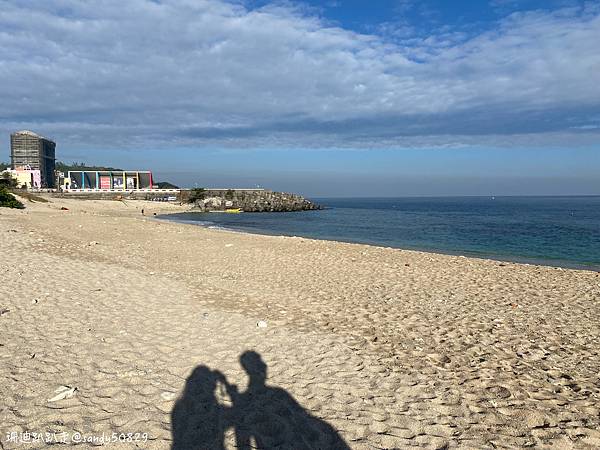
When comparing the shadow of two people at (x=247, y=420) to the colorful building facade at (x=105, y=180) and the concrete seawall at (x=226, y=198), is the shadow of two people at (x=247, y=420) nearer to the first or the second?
the concrete seawall at (x=226, y=198)

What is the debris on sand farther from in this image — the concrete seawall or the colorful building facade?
the colorful building facade

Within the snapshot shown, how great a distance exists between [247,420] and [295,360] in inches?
66.3

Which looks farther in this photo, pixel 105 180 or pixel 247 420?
pixel 105 180

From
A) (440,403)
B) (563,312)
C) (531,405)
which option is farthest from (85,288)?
(563,312)

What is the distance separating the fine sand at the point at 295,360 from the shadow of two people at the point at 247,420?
2 cm

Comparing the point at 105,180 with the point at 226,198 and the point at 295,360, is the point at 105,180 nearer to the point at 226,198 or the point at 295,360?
the point at 226,198

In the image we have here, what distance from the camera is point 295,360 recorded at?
18.6 feet

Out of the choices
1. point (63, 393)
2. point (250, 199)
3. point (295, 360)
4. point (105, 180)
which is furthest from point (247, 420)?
point (105, 180)

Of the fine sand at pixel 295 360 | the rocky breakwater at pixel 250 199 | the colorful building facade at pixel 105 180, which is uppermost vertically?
the colorful building facade at pixel 105 180

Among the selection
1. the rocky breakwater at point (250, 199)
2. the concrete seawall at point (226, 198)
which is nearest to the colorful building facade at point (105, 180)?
the concrete seawall at point (226, 198)

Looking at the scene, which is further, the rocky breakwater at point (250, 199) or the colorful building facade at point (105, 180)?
the colorful building facade at point (105, 180)

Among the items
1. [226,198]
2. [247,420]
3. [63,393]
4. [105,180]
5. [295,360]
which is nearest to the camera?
[247,420]

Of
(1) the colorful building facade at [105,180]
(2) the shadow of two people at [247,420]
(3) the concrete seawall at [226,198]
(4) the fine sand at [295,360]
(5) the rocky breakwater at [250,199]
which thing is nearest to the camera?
(2) the shadow of two people at [247,420]

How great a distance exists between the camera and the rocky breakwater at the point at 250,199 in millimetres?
88312
